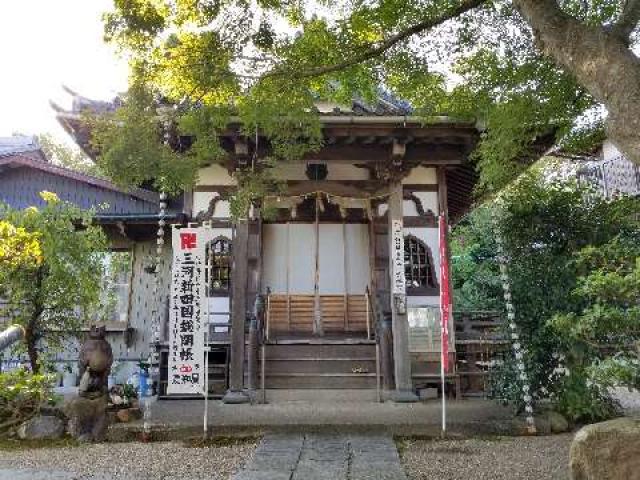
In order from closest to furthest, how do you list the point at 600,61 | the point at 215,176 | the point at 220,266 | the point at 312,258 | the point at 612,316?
the point at 600,61, the point at 612,316, the point at 215,176, the point at 220,266, the point at 312,258

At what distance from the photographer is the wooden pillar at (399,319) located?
8461 millimetres

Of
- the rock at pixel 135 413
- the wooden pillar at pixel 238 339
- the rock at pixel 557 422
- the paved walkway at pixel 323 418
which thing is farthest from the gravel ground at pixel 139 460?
the rock at pixel 557 422

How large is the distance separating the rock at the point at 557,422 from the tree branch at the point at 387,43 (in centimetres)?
510

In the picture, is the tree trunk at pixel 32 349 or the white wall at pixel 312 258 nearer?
the tree trunk at pixel 32 349

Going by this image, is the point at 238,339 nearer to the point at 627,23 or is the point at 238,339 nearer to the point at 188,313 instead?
the point at 188,313

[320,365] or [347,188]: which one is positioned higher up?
[347,188]

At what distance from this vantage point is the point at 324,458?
562cm

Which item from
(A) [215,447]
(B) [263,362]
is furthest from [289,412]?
(A) [215,447]

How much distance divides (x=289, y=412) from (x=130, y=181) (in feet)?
13.8

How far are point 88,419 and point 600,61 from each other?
6687mm

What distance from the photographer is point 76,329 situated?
744 cm

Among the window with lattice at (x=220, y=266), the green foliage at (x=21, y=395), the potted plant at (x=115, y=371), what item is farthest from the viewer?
the potted plant at (x=115, y=371)

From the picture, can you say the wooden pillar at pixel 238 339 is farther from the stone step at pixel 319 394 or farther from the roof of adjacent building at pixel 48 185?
the roof of adjacent building at pixel 48 185

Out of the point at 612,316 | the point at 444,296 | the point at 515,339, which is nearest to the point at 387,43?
the point at 612,316
